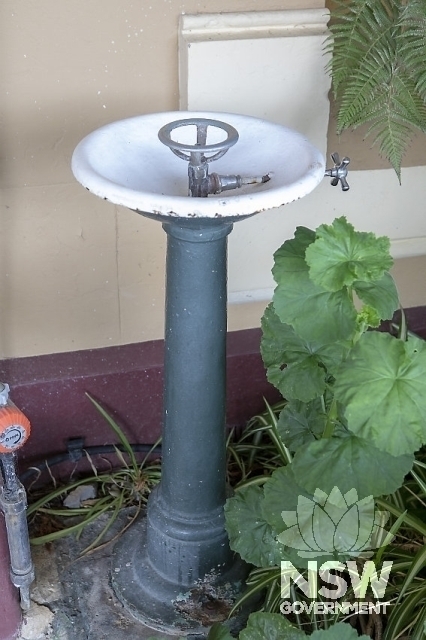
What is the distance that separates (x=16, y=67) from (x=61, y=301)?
0.62 m

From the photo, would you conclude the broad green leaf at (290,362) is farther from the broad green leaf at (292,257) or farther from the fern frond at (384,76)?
the fern frond at (384,76)

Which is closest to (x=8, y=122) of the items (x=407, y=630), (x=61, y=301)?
(x=61, y=301)

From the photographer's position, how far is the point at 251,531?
6.07 ft

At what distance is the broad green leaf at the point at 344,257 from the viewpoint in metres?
1.40

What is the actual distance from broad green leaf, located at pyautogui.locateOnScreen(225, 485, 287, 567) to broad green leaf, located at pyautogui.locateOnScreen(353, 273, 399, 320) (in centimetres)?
58

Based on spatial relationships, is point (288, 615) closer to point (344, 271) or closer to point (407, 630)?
point (407, 630)

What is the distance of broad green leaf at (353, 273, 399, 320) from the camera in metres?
1.44

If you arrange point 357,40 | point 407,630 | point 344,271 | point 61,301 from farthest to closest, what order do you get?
point 61,301 < point 357,40 < point 407,630 < point 344,271

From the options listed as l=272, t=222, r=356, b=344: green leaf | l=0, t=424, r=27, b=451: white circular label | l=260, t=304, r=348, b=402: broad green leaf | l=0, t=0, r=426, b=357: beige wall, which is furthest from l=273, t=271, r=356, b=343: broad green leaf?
l=0, t=0, r=426, b=357: beige wall

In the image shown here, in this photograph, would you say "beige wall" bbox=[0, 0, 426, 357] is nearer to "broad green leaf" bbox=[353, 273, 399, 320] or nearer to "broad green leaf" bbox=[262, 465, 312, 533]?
"broad green leaf" bbox=[262, 465, 312, 533]

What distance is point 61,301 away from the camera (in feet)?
7.37

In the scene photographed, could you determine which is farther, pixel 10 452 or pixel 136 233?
pixel 136 233

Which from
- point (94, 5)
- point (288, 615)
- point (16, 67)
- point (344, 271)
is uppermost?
point (94, 5)

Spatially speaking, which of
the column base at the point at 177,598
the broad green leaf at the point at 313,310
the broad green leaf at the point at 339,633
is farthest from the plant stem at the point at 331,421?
the column base at the point at 177,598
